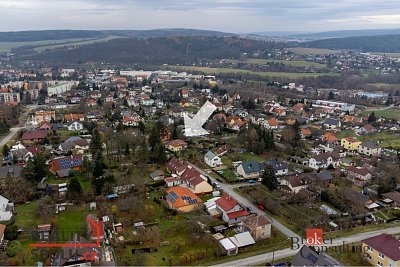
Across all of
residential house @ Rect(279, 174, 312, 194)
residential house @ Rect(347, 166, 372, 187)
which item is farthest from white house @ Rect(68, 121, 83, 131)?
residential house @ Rect(347, 166, 372, 187)

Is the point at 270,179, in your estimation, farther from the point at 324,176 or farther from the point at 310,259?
the point at 310,259

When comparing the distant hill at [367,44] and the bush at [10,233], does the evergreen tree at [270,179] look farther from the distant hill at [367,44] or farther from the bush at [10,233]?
the distant hill at [367,44]

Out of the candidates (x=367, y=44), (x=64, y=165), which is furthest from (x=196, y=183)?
(x=367, y=44)

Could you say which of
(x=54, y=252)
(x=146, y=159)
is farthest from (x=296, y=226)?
(x=146, y=159)

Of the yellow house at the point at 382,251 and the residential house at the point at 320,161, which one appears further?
the residential house at the point at 320,161

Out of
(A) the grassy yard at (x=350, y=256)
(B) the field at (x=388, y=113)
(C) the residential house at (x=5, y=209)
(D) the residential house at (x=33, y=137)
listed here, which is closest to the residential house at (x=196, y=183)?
(A) the grassy yard at (x=350, y=256)

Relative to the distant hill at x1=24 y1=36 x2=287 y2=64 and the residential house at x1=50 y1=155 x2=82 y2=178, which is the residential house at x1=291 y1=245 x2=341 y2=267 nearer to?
the residential house at x1=50 y1=155 x2=82 y2=178
